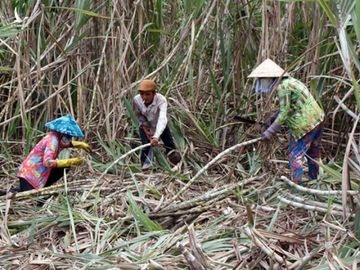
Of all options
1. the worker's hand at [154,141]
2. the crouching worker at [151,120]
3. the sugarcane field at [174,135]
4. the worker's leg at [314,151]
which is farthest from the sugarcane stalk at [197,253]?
the crouching worker at [151,120]

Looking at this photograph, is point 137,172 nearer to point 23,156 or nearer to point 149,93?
point 149,93

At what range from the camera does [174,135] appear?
17.0 feet

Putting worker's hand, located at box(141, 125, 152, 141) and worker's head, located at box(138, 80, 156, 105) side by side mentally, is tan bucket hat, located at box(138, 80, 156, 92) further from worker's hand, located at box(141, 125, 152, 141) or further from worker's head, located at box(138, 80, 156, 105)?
worker's hand, located at box(141, 125, 152, 141)

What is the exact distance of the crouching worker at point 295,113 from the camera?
4242 millimetres

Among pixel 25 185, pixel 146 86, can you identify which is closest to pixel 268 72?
pixel 146 86

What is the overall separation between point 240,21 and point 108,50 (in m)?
0.94

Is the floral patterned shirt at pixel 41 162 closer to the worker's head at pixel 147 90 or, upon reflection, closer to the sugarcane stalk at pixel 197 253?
the worker's head at pixel 147 90

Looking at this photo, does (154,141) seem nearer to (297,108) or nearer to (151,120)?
(151,120)

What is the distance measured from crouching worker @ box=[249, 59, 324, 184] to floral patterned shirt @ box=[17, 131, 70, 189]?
119 centimetres

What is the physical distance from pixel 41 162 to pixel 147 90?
0.88 meters

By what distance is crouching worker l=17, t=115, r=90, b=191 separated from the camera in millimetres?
4320

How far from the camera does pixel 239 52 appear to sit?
5.22 m

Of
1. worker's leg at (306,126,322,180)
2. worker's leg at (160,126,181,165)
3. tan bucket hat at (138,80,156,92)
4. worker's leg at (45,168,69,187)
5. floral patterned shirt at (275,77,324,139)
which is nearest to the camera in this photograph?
floral patterned shirt at (275,77,324,139)

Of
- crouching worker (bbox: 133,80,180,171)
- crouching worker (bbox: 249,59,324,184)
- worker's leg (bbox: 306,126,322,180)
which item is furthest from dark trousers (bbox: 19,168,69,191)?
worker's leg (bbox: 306,126,322,180)
